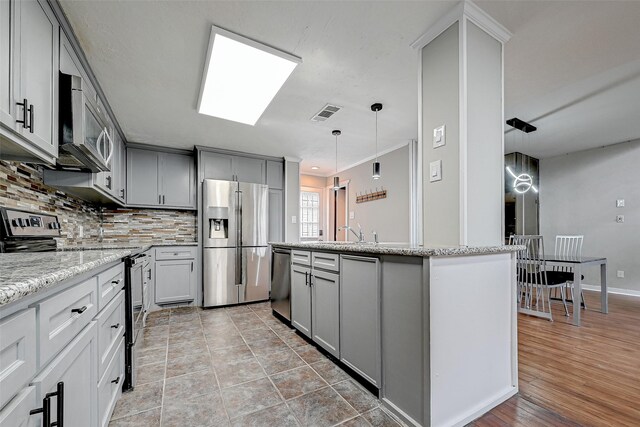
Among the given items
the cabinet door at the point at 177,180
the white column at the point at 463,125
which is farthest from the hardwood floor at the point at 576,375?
the cabinet door at the point at 177,180

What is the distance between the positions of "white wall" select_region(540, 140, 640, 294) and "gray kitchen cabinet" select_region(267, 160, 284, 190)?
5249 millimetres

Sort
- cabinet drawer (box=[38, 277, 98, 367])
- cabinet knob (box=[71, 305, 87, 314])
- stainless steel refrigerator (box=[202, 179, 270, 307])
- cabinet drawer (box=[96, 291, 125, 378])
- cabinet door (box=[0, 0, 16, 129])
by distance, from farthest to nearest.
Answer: stainless steel refrigerator (box=[202, 179, 270, 307])
cabinet drawer (box=[96, 291, 125, 378])
cabinet door (box=[0, 0, 16, 129])
cabinet knob (box=[71, 305, 87, 314])
cabinet drawer (box=[38, 277, 98, 367])

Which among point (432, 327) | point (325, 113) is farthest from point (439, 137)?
point (325, 113)

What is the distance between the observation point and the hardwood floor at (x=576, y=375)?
154cm

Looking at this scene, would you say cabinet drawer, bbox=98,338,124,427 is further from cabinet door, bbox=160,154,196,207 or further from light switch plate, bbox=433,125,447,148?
cabinet door, bbox=160,154,196,207

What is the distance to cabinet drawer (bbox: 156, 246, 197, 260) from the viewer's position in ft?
12.7

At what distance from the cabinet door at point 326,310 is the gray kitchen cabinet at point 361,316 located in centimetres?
7

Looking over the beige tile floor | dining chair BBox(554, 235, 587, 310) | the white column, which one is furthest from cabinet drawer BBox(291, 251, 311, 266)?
dining chair BBox(554, 235, 587, 310)

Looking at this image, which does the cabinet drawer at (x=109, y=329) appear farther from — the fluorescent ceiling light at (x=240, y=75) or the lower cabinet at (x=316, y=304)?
the fluorescent ceiling light at (x=240, y=75)

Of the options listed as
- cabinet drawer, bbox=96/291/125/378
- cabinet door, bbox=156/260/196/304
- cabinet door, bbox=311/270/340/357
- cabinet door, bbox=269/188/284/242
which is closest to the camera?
cabinet drawer, bbox=96/291/125/378

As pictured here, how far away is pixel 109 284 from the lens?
144cm

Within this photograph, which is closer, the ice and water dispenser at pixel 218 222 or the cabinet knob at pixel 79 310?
the cabinet knob at pixel 79 310

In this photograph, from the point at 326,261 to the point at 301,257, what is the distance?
0.50m

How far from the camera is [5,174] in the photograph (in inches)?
64.4
